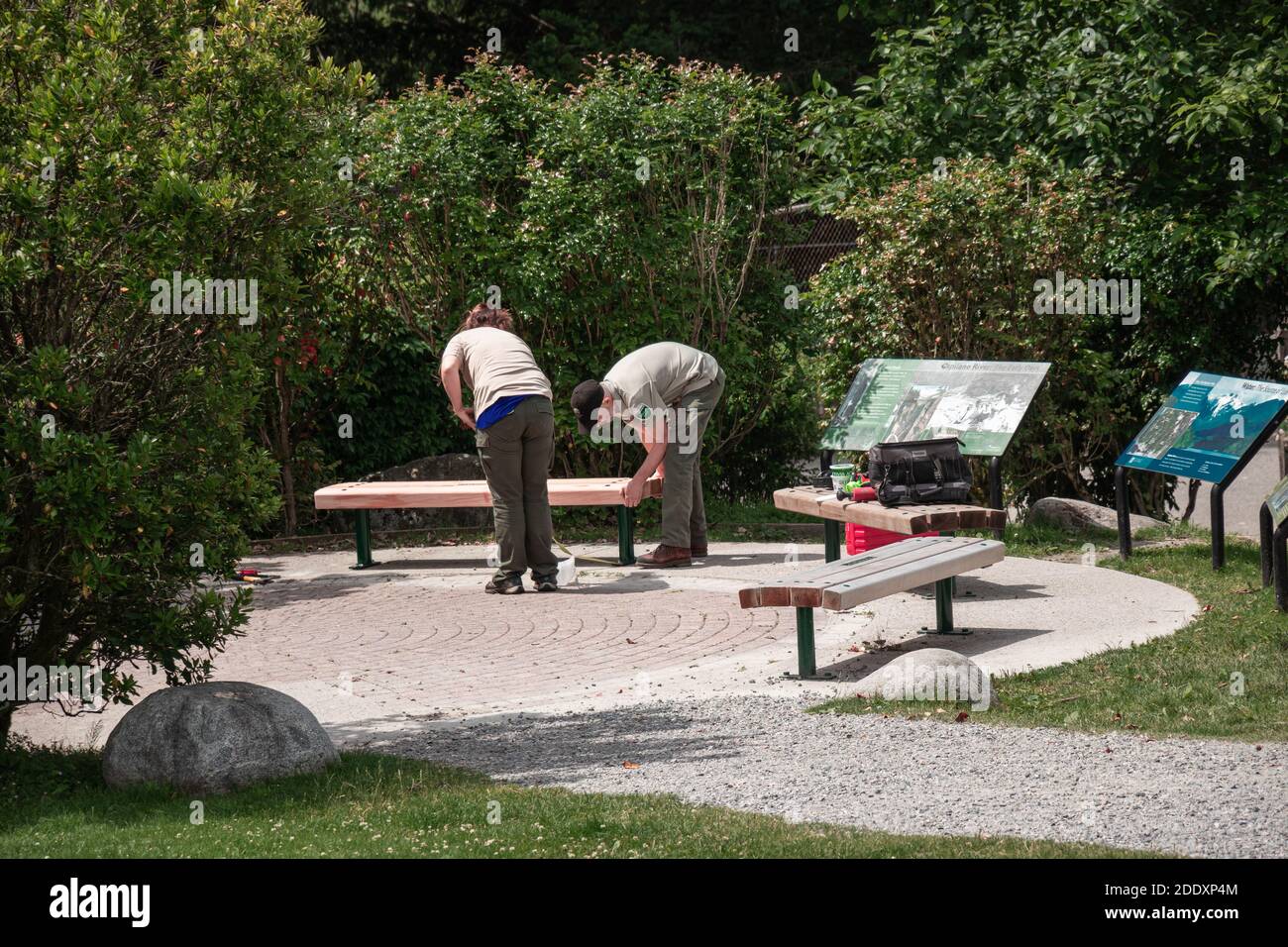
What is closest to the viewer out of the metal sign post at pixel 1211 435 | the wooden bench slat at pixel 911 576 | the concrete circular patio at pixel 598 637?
the wooden bench slat at pixel 911 576

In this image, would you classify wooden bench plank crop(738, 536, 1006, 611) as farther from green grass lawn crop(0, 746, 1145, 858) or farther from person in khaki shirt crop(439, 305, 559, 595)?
person in khaki shirt crop(439, 305, 559, 595)

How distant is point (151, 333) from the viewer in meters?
6.36

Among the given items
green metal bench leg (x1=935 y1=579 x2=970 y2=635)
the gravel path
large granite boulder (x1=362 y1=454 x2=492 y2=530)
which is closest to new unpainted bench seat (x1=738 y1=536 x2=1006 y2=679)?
green metal bench leg (x1=935 y1=579 x2=970 y2=635)

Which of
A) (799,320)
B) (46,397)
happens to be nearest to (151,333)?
(46,397)

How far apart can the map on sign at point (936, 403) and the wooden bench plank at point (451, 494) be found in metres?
1.57

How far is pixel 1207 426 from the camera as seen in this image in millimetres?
10711

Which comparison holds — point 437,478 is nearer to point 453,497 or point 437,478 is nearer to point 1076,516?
point 453,497

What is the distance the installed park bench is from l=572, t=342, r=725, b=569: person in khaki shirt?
0.17m

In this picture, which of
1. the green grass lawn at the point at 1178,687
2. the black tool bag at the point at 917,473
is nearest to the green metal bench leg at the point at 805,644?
the green grass lawn at the point at 1178,687

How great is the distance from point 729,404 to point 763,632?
17.2 feet

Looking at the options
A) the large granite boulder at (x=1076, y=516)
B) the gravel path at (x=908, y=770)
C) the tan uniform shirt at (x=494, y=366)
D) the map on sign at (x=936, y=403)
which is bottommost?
the gravel path at (x=908, y=770)

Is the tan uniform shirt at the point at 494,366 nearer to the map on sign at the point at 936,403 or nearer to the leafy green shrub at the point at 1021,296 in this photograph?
the map on sign at the point at 936,403

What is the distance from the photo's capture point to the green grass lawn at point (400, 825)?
4.99 meters

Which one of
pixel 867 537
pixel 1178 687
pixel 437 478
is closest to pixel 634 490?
pixel 867 537
